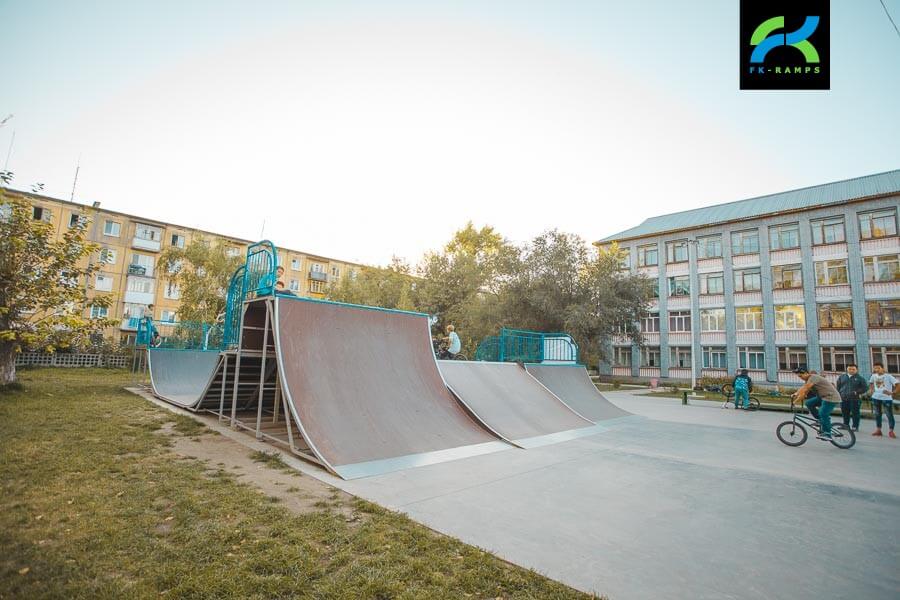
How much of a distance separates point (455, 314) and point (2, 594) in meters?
30.0

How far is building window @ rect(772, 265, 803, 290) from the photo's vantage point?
28.7m

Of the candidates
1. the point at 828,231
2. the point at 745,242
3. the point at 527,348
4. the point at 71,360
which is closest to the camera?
the point at 527,348

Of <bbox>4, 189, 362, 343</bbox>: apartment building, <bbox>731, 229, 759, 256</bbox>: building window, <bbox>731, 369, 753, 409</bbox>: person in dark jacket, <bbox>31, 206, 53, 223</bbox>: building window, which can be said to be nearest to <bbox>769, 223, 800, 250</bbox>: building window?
<bbox>731, 229, 759, 256</bbox>: building window

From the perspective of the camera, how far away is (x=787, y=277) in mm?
29219

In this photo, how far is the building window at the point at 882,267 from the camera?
25.4 m

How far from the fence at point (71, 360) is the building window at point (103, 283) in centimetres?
1579

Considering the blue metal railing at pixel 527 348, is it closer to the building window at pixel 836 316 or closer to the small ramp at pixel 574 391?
the small ramp at pixel 574 391

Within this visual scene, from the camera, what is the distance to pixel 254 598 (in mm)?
2551

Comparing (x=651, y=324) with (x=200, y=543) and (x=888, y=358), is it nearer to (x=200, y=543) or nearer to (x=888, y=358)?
(x=888, y=358)

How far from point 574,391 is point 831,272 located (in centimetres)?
2613

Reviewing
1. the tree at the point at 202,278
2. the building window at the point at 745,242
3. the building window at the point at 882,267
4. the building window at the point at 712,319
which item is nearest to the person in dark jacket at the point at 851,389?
the building window at the point at 882,267

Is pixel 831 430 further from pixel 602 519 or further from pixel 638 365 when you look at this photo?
pixel 638 365

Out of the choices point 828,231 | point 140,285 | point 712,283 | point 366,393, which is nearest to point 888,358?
point 828,231

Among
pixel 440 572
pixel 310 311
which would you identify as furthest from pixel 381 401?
pixel 440 572
